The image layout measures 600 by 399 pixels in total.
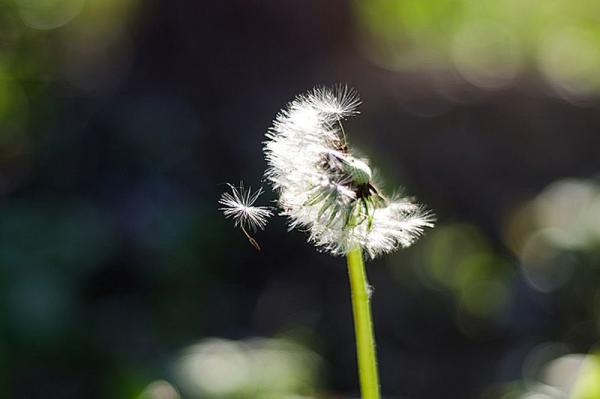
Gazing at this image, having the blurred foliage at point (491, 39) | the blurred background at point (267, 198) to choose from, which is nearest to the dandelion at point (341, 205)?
the blurred background at point (267, 198)

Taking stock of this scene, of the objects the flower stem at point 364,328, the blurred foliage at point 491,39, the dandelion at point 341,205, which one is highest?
the blurred foliage at point 491,39

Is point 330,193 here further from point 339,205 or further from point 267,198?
point 267,198

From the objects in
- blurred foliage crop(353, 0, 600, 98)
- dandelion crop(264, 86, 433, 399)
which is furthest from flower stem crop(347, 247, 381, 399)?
blurred foliage crop(353, 0, 600, 98)

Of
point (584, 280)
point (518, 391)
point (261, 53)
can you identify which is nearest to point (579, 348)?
point (584, 280)

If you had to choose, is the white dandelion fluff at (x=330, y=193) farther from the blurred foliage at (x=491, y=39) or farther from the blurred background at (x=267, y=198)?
the blurred foliage at (x=491, y=39)

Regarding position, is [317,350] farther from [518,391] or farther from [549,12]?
[549,12]

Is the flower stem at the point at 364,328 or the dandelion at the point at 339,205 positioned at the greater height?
the dandelion at the point at 339,205
